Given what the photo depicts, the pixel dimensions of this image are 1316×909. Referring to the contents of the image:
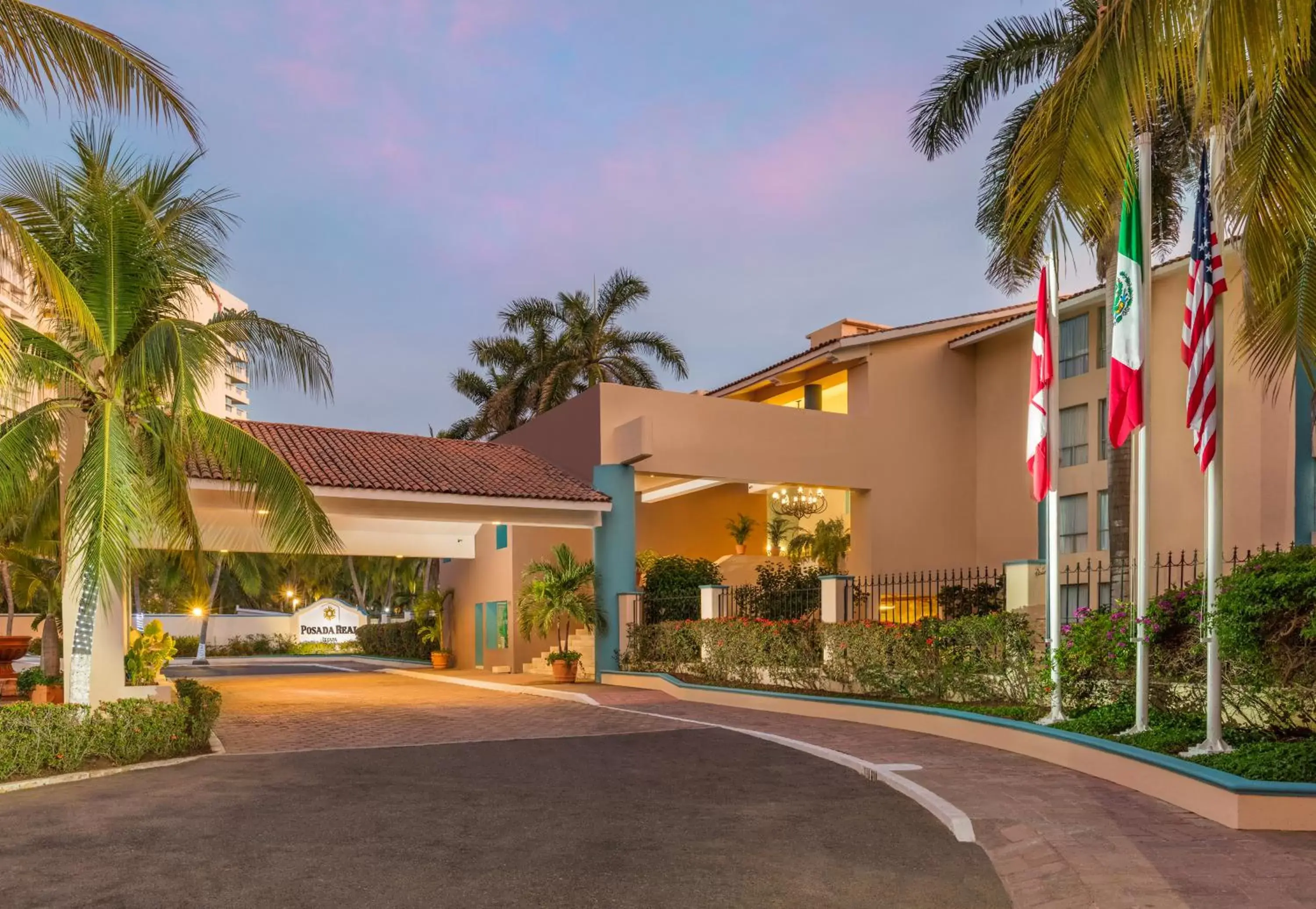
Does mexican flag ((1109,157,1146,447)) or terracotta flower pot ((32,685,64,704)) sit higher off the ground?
mexican flag ((1109,157,1146,447))

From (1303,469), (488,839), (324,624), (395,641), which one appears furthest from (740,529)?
(324,624)

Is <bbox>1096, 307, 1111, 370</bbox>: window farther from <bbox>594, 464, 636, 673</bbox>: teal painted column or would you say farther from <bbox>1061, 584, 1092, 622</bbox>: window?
<bbox>594, 464, 636, 673</bbox>: teal painted column

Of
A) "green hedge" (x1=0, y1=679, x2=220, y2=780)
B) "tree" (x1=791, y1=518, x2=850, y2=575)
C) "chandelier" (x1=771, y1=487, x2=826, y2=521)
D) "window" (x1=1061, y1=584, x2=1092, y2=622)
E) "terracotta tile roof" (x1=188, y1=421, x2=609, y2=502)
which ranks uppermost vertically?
"terracotta tile roof" (x1=188, y1=421, x2=609, y2=502)

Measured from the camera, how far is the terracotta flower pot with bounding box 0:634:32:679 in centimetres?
2138

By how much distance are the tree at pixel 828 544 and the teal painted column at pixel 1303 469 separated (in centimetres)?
1041

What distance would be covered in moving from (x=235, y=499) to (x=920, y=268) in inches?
5142

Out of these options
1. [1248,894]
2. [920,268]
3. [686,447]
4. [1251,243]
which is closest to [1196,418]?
[1251,243]

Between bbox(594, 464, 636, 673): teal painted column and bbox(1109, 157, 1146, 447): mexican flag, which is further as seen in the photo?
bbox(594, 464, 636, 673): teal painted column

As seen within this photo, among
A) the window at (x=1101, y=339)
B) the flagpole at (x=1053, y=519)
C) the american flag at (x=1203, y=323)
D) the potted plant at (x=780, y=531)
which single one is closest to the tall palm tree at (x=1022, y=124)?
the flagpole at (x=1053, y=519)

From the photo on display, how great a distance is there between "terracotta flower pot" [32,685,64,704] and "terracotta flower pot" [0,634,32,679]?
6200mm

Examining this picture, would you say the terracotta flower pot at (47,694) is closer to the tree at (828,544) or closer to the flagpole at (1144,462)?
the flagpole at (1144,462)

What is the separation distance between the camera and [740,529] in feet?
107

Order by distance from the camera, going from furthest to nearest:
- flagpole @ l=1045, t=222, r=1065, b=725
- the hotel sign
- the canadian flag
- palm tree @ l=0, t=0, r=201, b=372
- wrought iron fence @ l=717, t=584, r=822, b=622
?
the hotel sign → wrought iron fence @ l=717, t=584, r=822, b=622 → the canadian flag → flagpole @ l=1045, t=222, r=1065, b=725 → palm tree @ l=0, t=0, r=201, b=372

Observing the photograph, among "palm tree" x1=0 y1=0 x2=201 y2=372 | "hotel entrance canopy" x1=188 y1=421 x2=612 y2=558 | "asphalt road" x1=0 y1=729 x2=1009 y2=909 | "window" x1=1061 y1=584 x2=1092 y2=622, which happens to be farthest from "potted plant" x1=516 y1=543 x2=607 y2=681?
"palm tree" x1=0 y1=0 x2=201 y2=372
